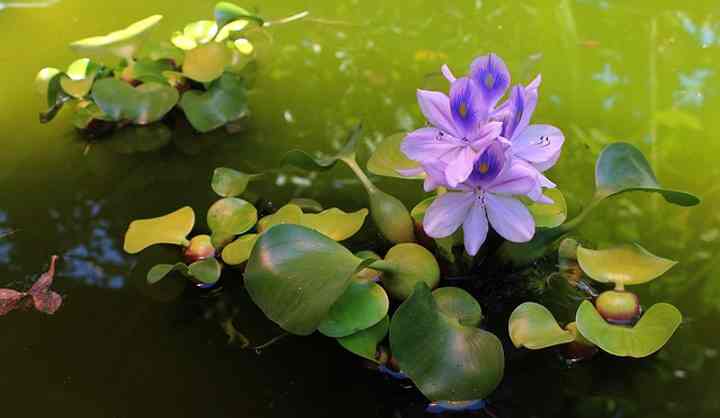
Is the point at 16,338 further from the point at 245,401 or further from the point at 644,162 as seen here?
the point at 644,162

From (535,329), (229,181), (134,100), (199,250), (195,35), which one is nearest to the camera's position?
(535,329)

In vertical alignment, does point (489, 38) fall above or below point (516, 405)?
above

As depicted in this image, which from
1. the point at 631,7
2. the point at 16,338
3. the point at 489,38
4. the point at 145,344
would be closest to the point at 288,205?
the point at 145,344

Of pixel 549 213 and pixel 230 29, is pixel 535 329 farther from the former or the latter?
pixel 230 29

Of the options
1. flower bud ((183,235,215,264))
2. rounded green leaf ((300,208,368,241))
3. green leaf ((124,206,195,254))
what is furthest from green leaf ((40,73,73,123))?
rounded green leaf ((300,208,368,241))

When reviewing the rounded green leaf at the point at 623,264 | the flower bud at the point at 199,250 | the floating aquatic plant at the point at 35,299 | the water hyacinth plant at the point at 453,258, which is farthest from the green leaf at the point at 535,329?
the floating aquatic plant at the point at 35,299

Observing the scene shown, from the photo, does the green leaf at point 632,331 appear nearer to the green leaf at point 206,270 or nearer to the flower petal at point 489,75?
the flower petal at point 489,75

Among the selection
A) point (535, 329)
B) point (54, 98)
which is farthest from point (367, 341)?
point (54, 98)
